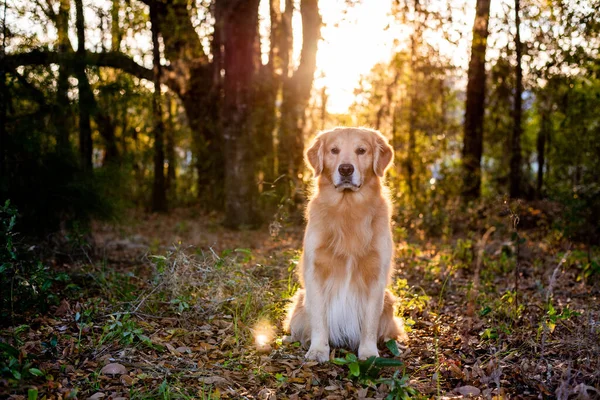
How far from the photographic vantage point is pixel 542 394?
11.0 ft

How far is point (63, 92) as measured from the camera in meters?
6.72

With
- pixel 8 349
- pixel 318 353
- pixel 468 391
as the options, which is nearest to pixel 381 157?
pixel 318 353

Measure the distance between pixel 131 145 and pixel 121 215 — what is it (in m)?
7.17

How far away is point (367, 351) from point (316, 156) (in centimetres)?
152

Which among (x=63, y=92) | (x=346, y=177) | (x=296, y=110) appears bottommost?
(x=346, y=177)

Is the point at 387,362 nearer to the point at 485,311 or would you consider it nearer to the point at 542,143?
the point at 485,311

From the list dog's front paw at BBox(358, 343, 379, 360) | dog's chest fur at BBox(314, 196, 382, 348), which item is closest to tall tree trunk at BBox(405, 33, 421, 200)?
dog's chest fur at BBox(314, 196, 382, 348)

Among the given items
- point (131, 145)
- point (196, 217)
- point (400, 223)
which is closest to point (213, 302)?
point (400, 223)

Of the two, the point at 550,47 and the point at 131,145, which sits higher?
the point at 550,47

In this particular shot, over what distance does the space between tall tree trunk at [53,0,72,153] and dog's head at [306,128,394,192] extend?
12.0 ft

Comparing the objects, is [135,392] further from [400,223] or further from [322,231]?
[400,223]

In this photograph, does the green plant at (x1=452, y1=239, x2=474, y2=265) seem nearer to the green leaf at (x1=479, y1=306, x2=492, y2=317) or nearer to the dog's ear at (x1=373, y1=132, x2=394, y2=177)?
the green leaf at (x1=479, y1=306, x2=492, y2=317)

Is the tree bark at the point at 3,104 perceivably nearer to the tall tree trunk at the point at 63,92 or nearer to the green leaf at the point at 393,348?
the tall tree trunk at the point at 63,92

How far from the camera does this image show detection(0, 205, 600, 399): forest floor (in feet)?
11.2
